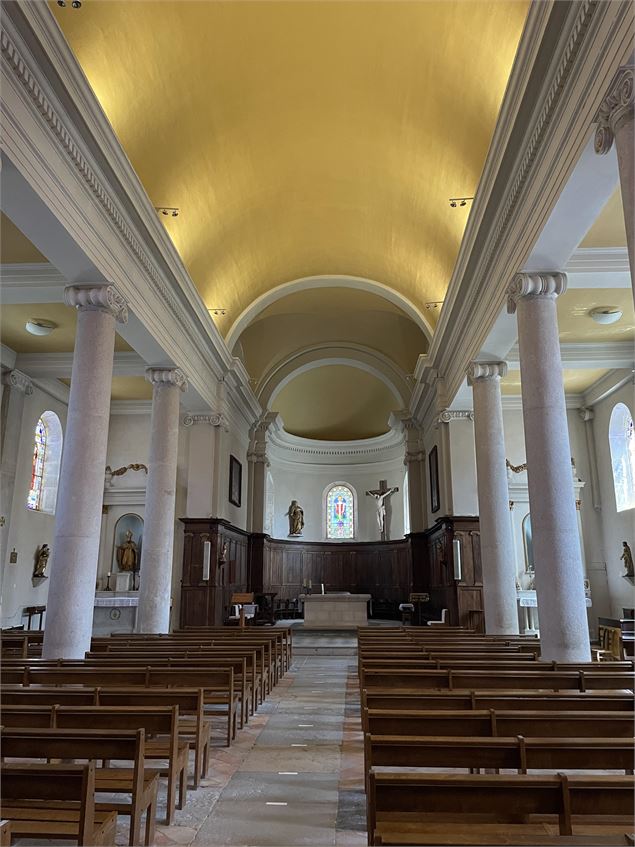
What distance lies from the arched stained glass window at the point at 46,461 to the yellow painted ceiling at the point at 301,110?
581cm

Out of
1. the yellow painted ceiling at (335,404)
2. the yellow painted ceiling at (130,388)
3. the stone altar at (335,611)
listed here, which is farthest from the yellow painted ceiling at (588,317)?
the yellow painted ceiling at (335,404)

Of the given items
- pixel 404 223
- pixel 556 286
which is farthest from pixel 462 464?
pixel 556 286

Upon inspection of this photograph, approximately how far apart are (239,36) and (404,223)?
6086 millimetres

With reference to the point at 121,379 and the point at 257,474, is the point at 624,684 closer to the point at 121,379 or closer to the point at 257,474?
the point at 121,379

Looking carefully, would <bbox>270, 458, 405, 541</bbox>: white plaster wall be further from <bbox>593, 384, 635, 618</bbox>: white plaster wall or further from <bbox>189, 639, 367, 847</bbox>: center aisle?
<bbox>189, 639, 367, 847</bbox>: center aisle

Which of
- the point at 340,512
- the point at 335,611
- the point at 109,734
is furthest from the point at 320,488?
the point at 109,734

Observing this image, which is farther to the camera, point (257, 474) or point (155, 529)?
point (257, 474)

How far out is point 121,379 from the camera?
17.8 m

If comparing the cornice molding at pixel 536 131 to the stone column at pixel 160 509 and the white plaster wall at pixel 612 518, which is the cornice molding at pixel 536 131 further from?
the white plaster wall at pixel 612 518

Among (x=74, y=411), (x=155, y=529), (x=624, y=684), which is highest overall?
(x=74, y=411)

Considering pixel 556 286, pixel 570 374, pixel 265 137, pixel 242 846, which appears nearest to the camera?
pixel 242 846

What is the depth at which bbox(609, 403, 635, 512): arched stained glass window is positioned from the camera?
16984 mm

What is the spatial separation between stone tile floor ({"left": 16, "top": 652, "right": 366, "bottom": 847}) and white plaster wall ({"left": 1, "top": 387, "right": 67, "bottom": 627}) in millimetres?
9320

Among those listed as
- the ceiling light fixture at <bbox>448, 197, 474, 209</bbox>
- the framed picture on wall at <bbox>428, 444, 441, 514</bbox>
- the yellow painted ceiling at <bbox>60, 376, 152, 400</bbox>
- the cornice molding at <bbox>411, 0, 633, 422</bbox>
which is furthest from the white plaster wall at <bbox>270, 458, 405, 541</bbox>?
the ceiling light fixture at <bbox>448, 197, 474, 209</bbox>
